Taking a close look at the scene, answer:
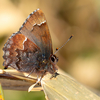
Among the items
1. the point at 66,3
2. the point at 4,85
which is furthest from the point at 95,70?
the point at 4,85

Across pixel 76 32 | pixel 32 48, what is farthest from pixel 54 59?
pixel 76 32

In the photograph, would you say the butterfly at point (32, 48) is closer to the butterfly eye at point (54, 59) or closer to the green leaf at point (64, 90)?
the butterfly eye at point (54, 59)

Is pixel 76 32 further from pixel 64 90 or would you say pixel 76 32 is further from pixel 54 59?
pixel 64 90

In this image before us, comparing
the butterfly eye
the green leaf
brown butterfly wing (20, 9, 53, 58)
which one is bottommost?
the green leaf

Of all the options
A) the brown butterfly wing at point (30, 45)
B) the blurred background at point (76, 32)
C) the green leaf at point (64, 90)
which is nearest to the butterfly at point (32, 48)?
the brown butterfly wing at point (30, 45)

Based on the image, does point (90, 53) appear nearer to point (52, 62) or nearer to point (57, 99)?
point (52, 62)

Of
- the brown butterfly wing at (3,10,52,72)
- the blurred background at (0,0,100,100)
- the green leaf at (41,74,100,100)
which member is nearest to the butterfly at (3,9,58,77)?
the brown butterfly wing at (3,10,52,72)

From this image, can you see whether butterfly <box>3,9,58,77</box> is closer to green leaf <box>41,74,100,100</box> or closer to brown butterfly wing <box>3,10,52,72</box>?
brown butterfly wing <box>3,10,52,72</box>
